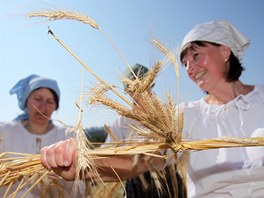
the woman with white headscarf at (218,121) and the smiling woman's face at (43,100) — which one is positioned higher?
the smiling woman's face at (43,100)

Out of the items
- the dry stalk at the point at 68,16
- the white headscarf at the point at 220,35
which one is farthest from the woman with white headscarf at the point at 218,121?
the dry stalk at the point at 68,16

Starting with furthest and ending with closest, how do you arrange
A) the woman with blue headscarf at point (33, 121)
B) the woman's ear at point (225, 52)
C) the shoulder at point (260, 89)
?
1. the woman with blue headscarf at point (33, 121)
2. the woman's ear at point (225, 52)
3. the shoulder at point (260, 89)

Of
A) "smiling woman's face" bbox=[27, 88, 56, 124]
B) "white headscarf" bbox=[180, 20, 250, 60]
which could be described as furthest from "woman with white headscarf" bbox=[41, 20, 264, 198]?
"smiling woman's face" bbox=[27, 88, 56, 124]

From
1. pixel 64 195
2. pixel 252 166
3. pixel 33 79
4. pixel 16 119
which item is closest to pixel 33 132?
pixel 16 119

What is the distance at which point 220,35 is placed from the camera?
1.42 metres

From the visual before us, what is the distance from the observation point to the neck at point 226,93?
137 cm

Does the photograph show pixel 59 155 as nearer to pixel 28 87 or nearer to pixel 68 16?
pixel 68 16

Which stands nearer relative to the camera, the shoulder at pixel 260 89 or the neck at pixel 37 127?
Result: the shoulder at pixel 260 89

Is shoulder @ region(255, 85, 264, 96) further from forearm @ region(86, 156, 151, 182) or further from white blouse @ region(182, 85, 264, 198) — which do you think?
forearm @ region(86, 156, 151, 182)

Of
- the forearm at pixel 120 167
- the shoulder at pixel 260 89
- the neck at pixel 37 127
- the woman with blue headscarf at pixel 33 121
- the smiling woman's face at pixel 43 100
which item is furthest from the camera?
the smiling woman's face at pixel 43 100

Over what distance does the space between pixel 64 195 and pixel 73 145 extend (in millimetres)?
565

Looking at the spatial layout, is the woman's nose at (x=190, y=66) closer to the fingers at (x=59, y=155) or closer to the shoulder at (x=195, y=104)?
the shoulder at (x=195, y=104)

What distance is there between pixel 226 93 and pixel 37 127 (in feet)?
4.73

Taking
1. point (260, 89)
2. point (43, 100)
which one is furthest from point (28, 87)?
point (260, 89)
